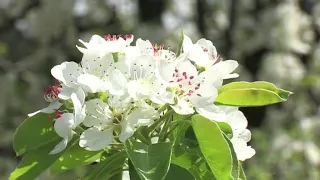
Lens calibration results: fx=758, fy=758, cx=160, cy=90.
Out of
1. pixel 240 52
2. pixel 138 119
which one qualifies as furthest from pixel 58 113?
pixel 240 52

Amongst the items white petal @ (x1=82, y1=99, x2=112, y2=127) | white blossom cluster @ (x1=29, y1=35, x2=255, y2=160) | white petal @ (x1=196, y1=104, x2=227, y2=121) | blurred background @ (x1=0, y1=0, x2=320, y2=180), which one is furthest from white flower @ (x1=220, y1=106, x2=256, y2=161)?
blurred background @ (x1=0, y1=0, x2=320, y2=180)

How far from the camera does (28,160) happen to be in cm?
122

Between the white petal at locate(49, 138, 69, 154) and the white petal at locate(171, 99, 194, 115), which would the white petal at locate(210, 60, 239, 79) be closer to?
A: the white petal at locate(171, 99, 194, 115)

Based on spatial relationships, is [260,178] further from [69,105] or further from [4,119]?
[69,105]

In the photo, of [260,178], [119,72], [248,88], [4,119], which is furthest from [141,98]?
[4,119]

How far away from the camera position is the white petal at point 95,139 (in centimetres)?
113

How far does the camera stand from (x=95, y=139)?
113cm

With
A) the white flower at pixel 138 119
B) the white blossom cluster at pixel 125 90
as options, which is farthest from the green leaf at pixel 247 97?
the white flower at pixel 138 119

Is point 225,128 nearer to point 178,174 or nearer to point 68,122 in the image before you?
point 178,174

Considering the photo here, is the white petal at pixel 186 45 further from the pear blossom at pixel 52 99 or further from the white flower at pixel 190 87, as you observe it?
the pear blossom at pixel 52 99

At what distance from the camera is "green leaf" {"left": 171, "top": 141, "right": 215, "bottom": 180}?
1.16m

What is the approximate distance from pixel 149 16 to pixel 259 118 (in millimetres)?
1036

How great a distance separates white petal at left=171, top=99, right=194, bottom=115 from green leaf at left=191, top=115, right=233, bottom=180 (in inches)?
0.7

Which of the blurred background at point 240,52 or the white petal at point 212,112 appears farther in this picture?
the blurred background at point 240,52
